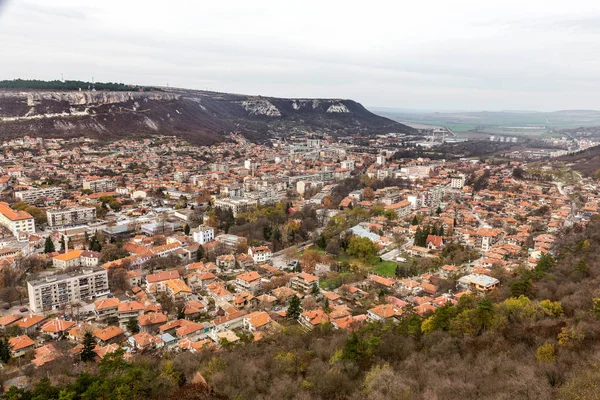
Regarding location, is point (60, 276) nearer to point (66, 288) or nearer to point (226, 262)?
point (66, 288)

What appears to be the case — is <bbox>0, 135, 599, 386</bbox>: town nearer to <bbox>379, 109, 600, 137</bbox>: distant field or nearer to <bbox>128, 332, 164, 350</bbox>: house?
<bbox>128, 332, 164, 350</bbox>: house

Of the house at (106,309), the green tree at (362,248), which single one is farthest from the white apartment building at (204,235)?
the house at (106,309)

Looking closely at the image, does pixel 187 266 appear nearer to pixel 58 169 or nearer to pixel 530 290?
pixel 530 290

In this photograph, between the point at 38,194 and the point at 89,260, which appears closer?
the point at 89,260

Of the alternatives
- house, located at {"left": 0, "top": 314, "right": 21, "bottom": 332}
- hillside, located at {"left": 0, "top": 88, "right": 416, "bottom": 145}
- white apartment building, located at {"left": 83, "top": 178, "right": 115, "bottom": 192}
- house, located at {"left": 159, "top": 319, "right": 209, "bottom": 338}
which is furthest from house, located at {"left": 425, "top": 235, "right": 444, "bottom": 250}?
hillside, located at {"left": 0, "top": 88, "right": 416, "bottom": 145}

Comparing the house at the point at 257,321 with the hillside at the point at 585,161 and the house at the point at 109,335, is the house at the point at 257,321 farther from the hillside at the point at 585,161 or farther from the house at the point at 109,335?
the hillside at the point at 585,161

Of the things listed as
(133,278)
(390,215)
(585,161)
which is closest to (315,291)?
(133,278)

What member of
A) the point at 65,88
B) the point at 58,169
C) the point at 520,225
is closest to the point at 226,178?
the point at 58,169
